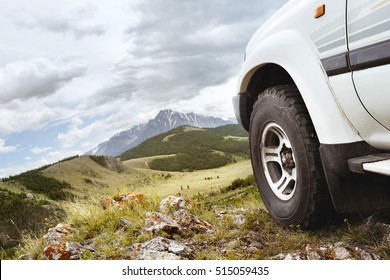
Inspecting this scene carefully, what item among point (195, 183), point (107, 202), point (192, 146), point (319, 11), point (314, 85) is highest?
point (319, 11)

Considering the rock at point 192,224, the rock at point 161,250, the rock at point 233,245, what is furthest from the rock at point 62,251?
the rock at point 233,245

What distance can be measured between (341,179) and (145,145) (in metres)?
123

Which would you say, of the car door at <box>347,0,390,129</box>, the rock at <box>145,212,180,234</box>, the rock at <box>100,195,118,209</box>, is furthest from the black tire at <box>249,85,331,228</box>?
the rock at <box>100,195,118,209</box>

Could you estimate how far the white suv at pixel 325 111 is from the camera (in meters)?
2.20

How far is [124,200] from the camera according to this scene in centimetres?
584

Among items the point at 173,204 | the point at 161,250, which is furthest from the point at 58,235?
the point at 173,204

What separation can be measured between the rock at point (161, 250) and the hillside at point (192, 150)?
43913mm

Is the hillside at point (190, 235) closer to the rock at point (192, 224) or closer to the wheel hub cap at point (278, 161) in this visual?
the rock at point (192, 224)

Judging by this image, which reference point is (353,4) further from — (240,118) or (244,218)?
(244,218)

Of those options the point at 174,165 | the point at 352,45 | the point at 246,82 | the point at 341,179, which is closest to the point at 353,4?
the point at 352,45

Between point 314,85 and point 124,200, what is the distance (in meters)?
3.98

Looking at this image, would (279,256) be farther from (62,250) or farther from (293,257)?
(62,250)

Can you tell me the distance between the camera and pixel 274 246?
3225 mm

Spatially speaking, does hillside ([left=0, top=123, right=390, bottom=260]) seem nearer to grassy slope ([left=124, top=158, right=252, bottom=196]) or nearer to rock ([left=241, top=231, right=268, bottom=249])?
rock ([left=241, top=231, right=268, bottom=249])
